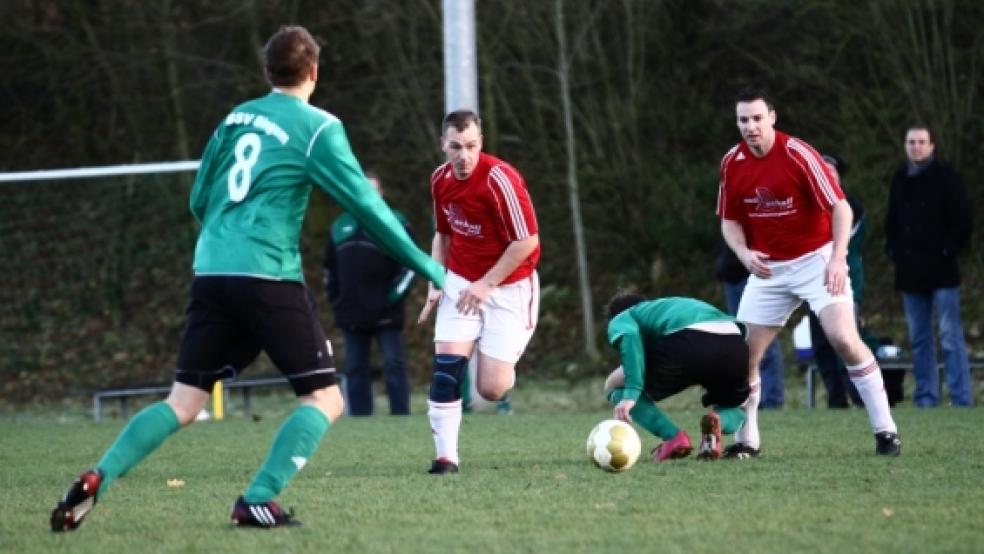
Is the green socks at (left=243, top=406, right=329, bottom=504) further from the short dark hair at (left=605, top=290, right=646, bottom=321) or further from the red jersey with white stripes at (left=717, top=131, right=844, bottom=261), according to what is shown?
the red jersey with white stripes at (left=717, top=131, right=844, bottom=261)

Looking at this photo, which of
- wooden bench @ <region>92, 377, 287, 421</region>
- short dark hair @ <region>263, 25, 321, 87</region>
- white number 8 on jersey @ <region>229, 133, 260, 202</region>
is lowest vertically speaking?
wooden bench @ <region>92, 377, 287, 421</region>

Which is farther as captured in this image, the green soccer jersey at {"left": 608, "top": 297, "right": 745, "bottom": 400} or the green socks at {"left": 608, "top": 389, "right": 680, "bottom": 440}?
the green socks at {"left": 608, "top": 389, "right": 680, "bottom": 440}

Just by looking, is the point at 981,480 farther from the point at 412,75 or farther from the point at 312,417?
the point at 412,75

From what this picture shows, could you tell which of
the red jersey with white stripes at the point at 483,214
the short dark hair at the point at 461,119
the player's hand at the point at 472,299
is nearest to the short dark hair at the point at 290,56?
the player's hand at the point at 472,299

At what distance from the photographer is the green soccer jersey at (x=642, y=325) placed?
8.59 meters

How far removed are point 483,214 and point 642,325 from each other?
41.4 inches

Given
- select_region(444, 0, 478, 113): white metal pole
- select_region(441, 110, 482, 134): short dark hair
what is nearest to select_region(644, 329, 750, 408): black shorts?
select_region(441, 110, 482, 134): short dark hair

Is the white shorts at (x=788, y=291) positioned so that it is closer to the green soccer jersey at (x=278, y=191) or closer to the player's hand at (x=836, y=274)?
the player's hand at (x=836, y=274)

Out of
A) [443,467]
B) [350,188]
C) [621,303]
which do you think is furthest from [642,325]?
[350,188]

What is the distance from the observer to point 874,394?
8.98 meters

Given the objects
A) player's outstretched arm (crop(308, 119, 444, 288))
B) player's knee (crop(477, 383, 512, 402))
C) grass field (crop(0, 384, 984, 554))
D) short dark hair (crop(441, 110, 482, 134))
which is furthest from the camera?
player's knee (crop(477, 383, 512, 402))

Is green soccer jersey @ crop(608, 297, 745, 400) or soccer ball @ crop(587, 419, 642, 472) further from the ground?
green soccer jersey @ crop(608, 297, 745, 400)

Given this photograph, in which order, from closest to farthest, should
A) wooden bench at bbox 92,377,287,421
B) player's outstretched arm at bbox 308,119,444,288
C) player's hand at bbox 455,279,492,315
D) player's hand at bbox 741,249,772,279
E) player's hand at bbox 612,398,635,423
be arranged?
player's outstretched arm at bbox 308,119,444,288, player's hand at bbox 455,279,492,315, player's hand at bbox 612,398,635,423, player's hand at bbox 741,249,772,279, wooden bench at bbox 92,377,287,421

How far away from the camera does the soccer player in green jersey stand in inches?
241
